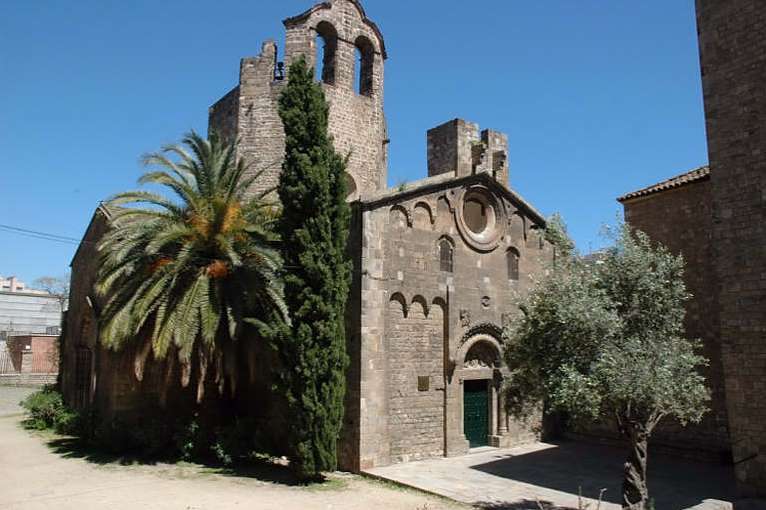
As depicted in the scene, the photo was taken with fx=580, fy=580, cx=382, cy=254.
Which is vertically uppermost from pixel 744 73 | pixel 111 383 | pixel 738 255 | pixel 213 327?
pixel 744 73

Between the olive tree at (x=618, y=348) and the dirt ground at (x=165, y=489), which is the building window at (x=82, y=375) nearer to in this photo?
the dirt ground at (x=165, y=489)

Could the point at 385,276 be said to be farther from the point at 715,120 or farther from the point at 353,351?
the point at 715,120

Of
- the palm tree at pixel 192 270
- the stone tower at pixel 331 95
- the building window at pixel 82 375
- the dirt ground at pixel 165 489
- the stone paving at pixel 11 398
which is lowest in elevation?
the dirt ground at pixel 165 489

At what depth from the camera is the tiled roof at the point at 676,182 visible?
14623 millimetres

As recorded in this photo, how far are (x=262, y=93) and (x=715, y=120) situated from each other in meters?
13.7

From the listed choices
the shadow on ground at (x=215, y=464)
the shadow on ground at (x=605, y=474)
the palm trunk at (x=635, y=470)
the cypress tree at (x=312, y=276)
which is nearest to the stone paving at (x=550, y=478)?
the shadow on ground at (x=605, y=474)

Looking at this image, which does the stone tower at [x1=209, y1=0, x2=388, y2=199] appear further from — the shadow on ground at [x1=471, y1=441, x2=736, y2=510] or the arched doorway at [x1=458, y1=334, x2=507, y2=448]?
the shadow on ground at [x1=471, y1=441, x2=736, y2=510]

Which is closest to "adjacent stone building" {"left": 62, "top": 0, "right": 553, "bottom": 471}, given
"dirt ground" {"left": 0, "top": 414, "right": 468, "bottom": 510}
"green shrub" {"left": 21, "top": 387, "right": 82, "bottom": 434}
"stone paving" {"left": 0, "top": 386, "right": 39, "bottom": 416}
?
"green shrub" {"left": 21, "top": 387, "right": 82, "bottom": 434}

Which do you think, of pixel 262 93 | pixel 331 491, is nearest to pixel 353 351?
pixel 331 491

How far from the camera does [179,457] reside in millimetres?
13328

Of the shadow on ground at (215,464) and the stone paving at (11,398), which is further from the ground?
the stone paving at (11,398)

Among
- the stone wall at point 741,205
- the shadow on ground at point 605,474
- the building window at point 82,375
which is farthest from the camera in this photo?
the building window at point 82,375

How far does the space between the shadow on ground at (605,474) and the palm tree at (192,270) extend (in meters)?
6.23

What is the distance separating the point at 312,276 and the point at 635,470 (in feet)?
22.3
